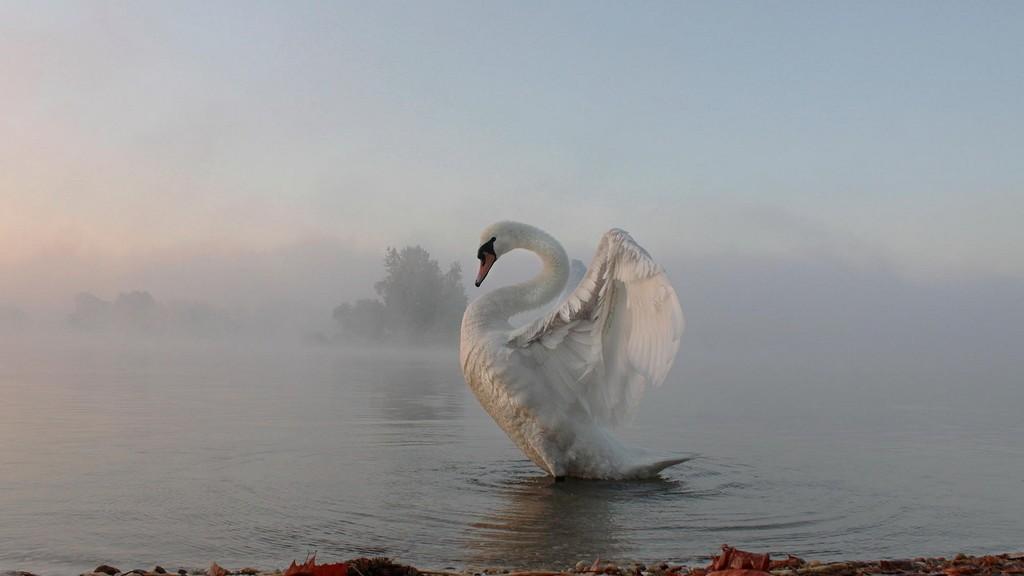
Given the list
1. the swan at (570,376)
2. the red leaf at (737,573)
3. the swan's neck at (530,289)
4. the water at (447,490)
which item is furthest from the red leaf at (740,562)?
the swan's neck at (530,289)

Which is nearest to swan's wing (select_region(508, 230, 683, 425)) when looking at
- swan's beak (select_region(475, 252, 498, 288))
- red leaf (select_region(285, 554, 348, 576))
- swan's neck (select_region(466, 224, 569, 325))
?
swan's neck (select_region(466, 224, 569, 325))

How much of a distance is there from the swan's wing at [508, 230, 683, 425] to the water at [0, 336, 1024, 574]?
89 cm

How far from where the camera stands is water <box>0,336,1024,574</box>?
6.13 m

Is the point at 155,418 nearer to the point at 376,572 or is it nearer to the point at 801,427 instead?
the point at 801,427

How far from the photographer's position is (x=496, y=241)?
34.2 feet

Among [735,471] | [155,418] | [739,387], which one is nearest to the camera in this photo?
[735,471]

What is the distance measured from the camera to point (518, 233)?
10398 millimetres

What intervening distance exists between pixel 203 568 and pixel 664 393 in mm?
18898

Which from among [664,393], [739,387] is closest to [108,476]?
[664,393]

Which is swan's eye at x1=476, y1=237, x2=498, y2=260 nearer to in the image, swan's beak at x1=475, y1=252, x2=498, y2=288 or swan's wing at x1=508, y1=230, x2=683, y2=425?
swan's beak at x1=475, y1=252, x2=498, y2=288

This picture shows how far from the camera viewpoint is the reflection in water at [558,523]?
233 inches

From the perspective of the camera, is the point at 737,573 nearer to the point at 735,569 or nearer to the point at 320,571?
the point at 735,569

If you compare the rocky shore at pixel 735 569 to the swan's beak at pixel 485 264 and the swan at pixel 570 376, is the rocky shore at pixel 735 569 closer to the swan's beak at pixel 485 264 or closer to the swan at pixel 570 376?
the swan at pixel 570 376

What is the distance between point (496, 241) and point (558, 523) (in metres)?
4.11
